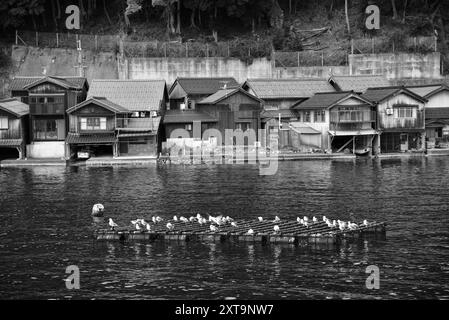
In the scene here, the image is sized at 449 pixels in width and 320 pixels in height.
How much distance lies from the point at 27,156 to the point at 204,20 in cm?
2906

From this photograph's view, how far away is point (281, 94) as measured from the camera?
76.2m

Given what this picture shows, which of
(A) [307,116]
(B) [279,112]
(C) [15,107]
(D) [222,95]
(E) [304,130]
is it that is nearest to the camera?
(C) [15,107]

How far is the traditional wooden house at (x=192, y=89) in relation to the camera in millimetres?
76500

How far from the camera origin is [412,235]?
37.9m

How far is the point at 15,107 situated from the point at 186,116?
14.5m

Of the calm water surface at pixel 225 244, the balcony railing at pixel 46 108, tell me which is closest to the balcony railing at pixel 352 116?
the calm water surface at pixel 225 244

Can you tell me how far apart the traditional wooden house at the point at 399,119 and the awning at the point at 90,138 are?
2275cm

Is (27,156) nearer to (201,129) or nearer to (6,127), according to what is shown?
(6,127)

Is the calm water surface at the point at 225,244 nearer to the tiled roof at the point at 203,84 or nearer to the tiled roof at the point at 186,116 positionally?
the tiled roof at the point at 186,116

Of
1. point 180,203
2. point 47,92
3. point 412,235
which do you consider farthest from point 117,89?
point 412,235

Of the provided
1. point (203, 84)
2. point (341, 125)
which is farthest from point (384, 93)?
point (203, 84)

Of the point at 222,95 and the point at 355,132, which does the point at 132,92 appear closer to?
the point at 222,95

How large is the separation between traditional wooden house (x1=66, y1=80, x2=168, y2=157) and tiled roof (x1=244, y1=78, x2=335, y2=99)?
10364mm

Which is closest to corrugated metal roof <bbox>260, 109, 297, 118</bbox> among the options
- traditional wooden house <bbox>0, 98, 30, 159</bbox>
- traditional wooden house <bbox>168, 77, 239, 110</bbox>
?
traditional wooden house <bbox>168, 77, 239, 110</bbox>
